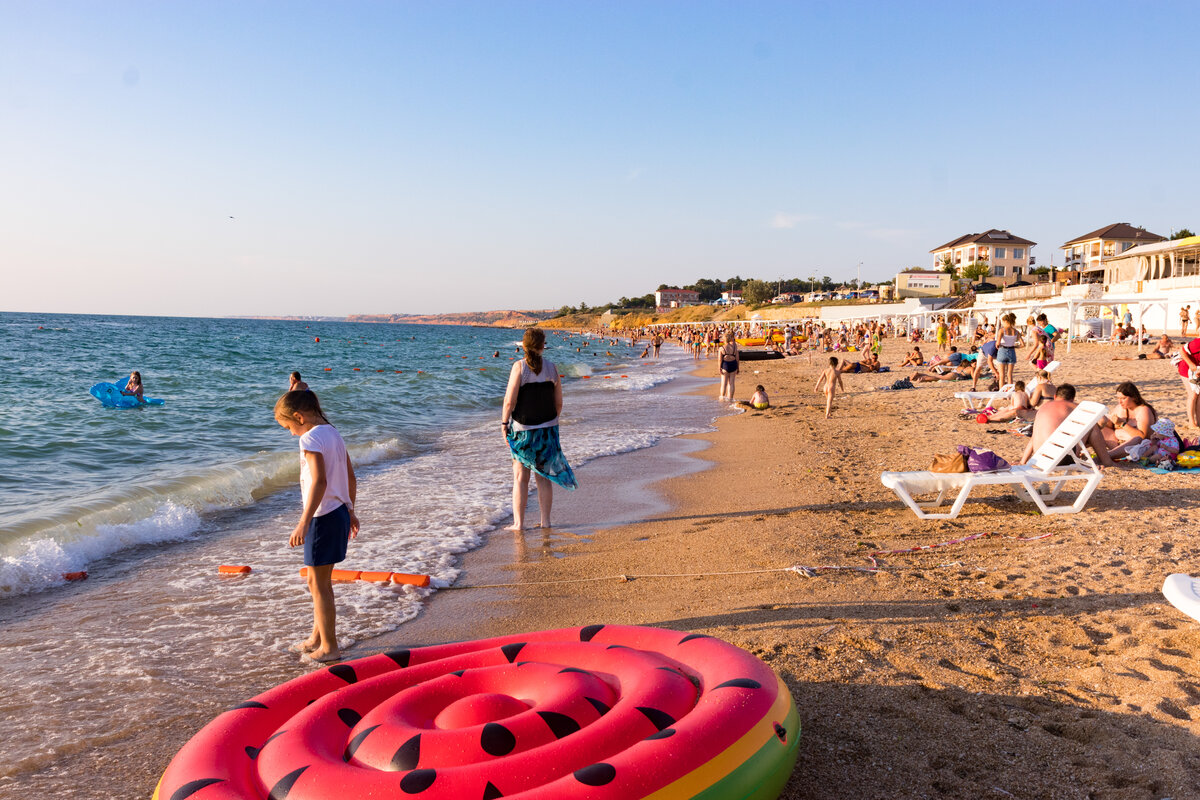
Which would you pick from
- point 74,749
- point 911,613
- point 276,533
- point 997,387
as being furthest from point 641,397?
point 74,749

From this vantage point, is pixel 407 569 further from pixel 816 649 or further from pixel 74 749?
pixel 816 649

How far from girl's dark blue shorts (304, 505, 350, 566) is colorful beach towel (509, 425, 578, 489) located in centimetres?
228

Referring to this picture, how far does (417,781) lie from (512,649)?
1000mm

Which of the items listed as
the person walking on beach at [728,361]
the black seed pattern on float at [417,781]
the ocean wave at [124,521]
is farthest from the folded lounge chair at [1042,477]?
the person walking on beach at [728,361]

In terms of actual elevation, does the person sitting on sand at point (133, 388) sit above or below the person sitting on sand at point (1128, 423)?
above

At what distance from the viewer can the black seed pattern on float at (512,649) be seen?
299cm

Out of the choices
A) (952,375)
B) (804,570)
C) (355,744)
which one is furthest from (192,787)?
(952,375)

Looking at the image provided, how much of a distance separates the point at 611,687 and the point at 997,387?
45.3 feet

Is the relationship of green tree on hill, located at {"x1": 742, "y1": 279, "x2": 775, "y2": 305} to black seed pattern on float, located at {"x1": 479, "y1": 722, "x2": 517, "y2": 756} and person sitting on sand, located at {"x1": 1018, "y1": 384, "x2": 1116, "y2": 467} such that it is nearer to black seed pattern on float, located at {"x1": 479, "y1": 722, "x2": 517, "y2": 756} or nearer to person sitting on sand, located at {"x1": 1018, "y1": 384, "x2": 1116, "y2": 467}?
person sitting on sand, located at {"x1": 1018, "y1": 384, "x2": 1116, "y2": 467}

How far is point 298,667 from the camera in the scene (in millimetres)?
3873

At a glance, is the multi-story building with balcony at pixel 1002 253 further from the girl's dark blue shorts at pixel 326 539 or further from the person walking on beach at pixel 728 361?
the girl's dark blue shorts at pixel 326 539

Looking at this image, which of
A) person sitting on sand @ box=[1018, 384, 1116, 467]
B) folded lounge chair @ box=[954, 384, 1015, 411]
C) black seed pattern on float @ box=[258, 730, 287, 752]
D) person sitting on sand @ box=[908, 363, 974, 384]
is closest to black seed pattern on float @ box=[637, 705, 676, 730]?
black seed pattern on float @ box=[258, 730, 287, 752]

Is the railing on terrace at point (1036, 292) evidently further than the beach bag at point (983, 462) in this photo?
Yes

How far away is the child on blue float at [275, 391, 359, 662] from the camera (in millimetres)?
3602
